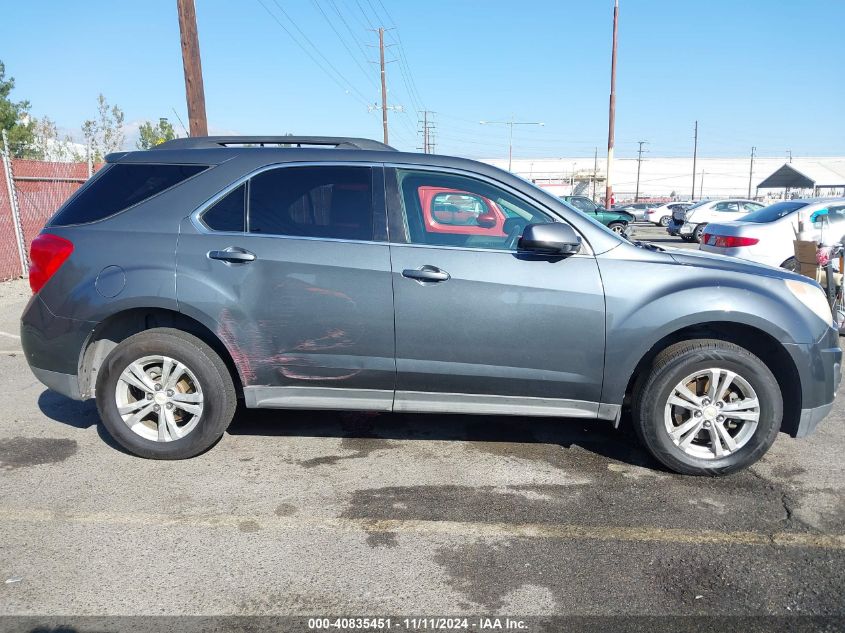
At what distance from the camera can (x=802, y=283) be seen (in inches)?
152

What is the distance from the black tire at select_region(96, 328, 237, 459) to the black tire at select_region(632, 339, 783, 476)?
8.18ft

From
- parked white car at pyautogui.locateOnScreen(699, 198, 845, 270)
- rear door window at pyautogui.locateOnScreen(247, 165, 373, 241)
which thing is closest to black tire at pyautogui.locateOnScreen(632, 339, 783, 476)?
rear door window at pyautogui.locateOnScreen(247, 165, 373, 241)

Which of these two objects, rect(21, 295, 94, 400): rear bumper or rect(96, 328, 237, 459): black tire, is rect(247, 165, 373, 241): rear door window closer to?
rect(96, 328, 237, 459): black tire

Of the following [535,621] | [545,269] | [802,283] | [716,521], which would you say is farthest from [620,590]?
[802,283]

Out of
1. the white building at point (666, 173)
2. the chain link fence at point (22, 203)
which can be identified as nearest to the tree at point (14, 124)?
the chain link fence at point (22, 203)

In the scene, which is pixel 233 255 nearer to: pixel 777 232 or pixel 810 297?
pixel 810 297

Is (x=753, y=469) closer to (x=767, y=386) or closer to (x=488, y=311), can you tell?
(x=767, y=386)

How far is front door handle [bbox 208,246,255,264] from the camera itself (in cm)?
381

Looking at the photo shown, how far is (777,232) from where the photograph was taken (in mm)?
9688

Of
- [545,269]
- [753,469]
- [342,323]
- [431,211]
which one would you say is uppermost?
[431,211]

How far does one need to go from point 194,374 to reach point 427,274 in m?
1.53

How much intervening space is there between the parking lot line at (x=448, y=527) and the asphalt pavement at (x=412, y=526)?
0.01 meters

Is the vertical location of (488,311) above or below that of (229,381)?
above

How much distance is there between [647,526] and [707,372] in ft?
3.28
